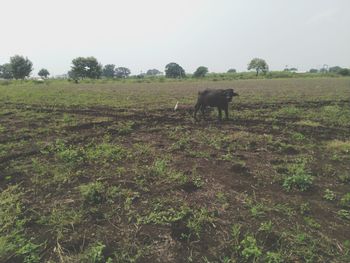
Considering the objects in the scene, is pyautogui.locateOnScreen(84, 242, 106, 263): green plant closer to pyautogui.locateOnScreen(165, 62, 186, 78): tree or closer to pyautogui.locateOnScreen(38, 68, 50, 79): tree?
pyautogui.locateOnScreen(165, 62, 186, 78): tree

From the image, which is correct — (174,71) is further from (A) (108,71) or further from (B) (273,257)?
(B) (273,257)

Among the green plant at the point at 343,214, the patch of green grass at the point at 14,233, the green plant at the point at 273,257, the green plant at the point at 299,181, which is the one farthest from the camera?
the green plant at the point at 299,181

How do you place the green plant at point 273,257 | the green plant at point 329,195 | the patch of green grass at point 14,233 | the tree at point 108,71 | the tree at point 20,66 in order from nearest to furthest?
the green plant at point 273,257 → the patch of green grass at point 14,233 → the green plant at point 329,195 → the tree at point 20,66 → the tree at point 108,71

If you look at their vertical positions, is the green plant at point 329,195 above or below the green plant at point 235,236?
below

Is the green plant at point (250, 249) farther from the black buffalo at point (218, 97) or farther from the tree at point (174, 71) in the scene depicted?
the tree at point (174, 71)

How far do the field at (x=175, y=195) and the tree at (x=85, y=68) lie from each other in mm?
67735

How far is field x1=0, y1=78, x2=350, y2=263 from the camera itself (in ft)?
10.6

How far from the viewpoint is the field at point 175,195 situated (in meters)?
3.24

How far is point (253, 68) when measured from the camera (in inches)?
3529

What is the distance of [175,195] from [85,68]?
74.0 m

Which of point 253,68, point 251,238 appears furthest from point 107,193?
point 253,68

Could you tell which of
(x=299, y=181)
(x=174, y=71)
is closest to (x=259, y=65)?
(x=174, y=71)

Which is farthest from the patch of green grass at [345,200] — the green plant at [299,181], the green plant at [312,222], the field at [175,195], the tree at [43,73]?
the tree at [43,73]

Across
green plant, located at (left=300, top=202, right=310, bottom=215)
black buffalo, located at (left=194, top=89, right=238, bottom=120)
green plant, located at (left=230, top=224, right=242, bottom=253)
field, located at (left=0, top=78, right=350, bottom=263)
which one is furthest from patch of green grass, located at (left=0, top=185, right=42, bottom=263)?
black buffalo, located at (left=194, top=89, right=238, bottom=120)
